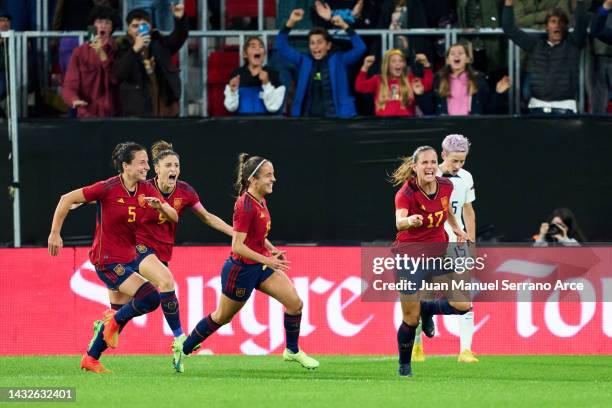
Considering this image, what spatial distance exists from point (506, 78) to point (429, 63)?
0.96 metres

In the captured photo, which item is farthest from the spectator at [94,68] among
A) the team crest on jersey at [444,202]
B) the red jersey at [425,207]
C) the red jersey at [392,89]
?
the team crest on jersey at [444,202]

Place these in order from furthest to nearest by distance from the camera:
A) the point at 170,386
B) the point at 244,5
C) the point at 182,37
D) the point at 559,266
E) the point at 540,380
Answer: the point at 244,5 < the point at 182,37 < the point at 559,266 < the point at 540,380 < the point at 170,386

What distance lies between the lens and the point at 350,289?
1656 cm

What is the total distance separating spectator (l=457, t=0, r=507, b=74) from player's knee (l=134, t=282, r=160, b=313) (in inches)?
257

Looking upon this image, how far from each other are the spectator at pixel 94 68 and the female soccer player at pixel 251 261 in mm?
4943

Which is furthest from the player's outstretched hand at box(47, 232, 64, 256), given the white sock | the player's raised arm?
the white sock

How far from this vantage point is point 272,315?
1662 cm

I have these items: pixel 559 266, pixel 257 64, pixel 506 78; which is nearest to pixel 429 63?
pixel 506 78

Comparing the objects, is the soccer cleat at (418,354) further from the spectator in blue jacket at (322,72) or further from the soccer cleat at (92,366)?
the spectator in blue jacket at (322,72)

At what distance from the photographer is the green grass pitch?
438 inches

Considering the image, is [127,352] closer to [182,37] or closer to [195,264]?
[195,264]

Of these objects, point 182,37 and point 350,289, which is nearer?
point 350,289

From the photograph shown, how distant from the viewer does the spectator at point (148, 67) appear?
17672 millimetres

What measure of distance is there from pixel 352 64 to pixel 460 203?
3.70m
